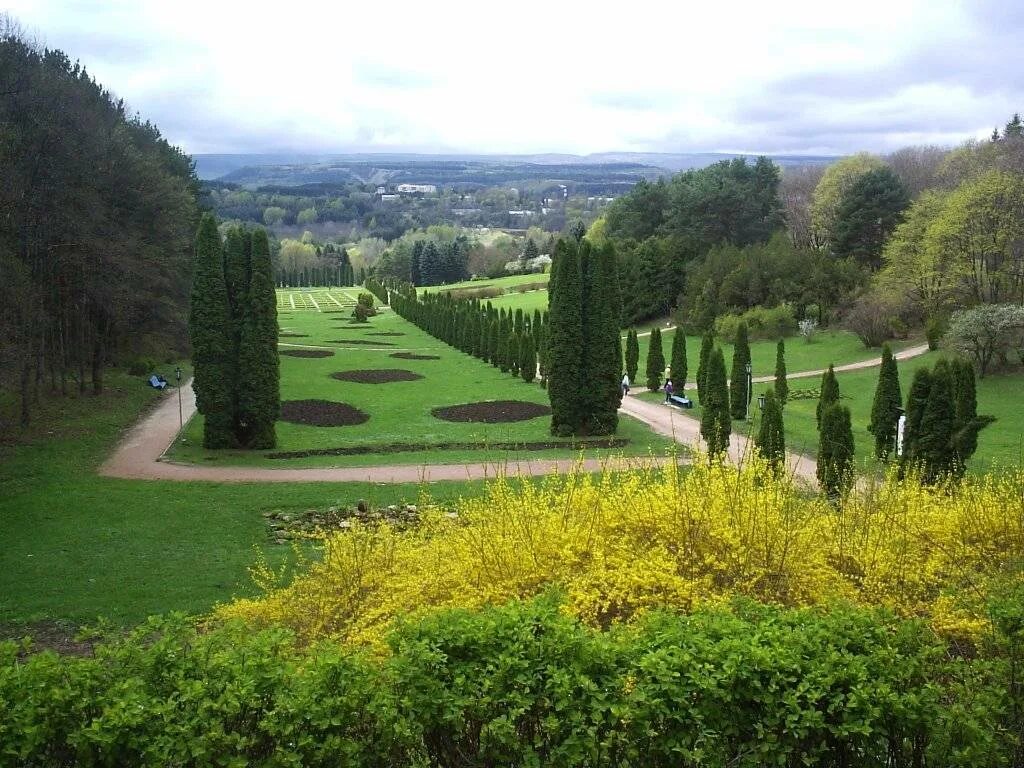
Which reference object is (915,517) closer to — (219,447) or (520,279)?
(219,447)

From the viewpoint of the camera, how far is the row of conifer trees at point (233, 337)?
22.1 meters

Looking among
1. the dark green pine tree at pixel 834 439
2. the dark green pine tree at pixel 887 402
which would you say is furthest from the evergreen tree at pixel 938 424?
the dark green pine tree at pixel 887 402

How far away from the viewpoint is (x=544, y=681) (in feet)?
17.0

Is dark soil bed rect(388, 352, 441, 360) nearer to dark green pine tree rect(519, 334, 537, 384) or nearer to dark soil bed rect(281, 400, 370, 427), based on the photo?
dark green pine tree rect(519, 334, 537, 384)

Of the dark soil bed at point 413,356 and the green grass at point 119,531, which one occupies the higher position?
the dark soil bed at point 413,356

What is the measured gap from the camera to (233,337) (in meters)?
22.5

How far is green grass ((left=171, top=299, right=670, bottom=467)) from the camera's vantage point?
71.5 ft

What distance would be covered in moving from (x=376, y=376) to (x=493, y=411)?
9.52 meters

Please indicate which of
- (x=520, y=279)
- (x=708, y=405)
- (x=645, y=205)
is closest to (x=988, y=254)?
(x=708, y=405)

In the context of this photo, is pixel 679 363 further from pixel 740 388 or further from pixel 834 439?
pixel 834 439

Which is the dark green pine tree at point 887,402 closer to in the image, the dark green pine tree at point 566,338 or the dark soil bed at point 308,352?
the dark green pine tree at point 566,338

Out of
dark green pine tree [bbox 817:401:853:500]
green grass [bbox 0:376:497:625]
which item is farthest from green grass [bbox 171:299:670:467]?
dark green pine tree [bbox 817:401:853:500]

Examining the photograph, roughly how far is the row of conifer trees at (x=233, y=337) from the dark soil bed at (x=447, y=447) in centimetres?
143

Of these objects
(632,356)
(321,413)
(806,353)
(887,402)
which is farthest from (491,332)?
(887,402)
